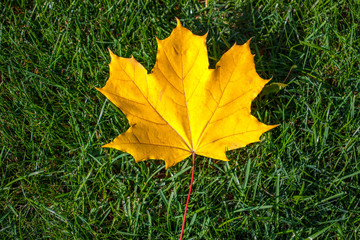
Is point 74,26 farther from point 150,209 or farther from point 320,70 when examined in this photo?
point 320,70

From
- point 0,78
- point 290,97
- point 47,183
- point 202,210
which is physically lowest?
point 202,210

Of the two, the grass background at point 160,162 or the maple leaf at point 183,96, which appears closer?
the maple leaf at point 183,96

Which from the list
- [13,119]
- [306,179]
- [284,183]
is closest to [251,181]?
[284,183]

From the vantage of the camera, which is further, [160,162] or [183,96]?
[160,162]

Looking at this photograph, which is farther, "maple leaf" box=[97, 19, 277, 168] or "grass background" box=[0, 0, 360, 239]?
"grass background" box=[0, 0, 360, 239]
